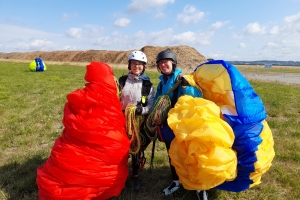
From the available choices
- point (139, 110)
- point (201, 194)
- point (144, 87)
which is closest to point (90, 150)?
point (139, 110)

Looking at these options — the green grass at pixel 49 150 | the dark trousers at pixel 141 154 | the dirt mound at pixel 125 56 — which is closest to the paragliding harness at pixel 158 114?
the dark trousers at pixel 141 154

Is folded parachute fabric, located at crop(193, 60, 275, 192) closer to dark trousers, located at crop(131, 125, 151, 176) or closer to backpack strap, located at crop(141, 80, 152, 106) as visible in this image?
backpack strap, located at crop(141, 80, 152, 106)

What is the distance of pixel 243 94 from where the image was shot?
2.93m

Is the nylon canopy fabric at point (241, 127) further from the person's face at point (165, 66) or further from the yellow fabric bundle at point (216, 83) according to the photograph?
the person's face at point (165, 66)

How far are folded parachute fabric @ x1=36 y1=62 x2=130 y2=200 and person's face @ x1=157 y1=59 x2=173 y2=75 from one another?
758 mm

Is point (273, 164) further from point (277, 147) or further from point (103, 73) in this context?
point (103, 73)

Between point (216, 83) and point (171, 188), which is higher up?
point (216, 83)

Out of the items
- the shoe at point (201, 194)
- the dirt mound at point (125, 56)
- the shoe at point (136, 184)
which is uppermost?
the dirt mound at point (125, 56)

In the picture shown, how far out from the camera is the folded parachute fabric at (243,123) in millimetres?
2852

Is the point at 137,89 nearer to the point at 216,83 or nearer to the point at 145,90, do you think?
the point at 145,90

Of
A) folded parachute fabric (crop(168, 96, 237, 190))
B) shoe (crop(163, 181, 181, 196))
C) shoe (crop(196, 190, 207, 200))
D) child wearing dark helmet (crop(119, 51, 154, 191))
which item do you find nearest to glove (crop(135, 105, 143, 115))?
child wearing dark helmet (crop(119, 51, 154, 191))

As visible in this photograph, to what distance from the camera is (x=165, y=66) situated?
3535 mm

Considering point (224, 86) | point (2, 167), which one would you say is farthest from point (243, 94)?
point (2, 167)

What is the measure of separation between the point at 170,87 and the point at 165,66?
30cm
